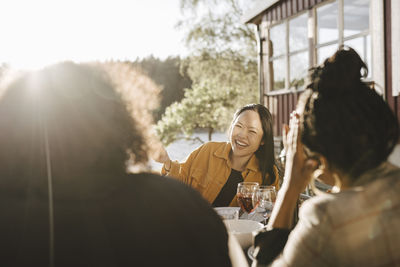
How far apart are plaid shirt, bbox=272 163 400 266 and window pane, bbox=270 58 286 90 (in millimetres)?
7904

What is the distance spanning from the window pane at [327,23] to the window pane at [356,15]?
14.8 inches

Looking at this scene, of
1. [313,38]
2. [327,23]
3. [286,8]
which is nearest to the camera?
[327,23]

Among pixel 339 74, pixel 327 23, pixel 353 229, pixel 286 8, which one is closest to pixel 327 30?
pixel 327 23

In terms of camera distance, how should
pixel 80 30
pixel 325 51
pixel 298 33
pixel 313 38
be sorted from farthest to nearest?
1. pixel 298 33
2. pixel 313 38
3. pixel 325 51
4. pixel 80 30

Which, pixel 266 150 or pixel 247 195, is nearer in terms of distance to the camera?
pixel 247 195

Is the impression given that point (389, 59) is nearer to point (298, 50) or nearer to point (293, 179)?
point (298, 50)

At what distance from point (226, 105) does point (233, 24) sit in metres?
4.17

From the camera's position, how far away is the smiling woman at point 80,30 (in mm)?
1067

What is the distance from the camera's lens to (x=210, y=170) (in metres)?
2.81

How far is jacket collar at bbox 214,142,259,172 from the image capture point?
2766 mm

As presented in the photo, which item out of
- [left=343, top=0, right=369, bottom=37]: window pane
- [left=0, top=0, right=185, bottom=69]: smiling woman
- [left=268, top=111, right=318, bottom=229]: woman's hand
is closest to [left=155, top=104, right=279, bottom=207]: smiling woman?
[left=0, top=0, right=185, bottom=69]: smiling woman

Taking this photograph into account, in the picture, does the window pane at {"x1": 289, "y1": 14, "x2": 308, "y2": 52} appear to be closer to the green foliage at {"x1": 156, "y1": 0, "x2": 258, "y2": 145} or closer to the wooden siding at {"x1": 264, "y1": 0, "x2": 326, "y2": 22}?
the wooden siding at {"x1": 264, "y1": 0, "x2": 326, "y2": 22}

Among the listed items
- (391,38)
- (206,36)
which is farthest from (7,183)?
(206,36)

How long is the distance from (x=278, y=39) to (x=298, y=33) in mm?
818
